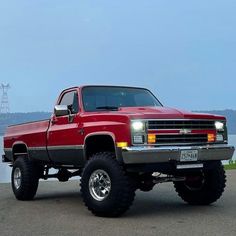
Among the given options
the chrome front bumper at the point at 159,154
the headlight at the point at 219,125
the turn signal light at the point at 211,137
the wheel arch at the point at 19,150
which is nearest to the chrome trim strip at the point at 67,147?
the wheel arch at the point at 19,150

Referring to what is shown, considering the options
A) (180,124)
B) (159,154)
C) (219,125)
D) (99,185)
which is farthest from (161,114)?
(99,185)

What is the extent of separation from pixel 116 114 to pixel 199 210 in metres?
2.29

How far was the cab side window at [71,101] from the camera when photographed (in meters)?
Result: 10.2

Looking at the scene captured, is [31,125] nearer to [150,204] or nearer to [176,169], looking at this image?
[150,204]

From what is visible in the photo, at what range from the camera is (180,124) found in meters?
8.96

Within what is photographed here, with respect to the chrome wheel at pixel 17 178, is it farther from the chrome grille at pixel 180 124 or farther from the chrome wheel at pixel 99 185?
the chrome grille at pixel 180 124

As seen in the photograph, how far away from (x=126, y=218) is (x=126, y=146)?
114cm

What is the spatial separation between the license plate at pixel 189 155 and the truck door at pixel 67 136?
1873mm

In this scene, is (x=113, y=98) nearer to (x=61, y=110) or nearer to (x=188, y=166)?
(x=61, y=110)

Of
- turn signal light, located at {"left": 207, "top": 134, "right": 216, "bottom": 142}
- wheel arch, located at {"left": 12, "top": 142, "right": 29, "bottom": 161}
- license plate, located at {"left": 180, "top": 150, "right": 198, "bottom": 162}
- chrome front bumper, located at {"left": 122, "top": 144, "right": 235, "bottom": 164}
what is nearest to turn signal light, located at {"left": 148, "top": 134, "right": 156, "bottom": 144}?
chrome front bumper, located at {"left": 122, "top": 144, "right": 235, "bottom": 164}

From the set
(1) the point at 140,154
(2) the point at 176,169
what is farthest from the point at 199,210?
(1) the point at 140,154

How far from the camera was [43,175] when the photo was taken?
11.8 meters

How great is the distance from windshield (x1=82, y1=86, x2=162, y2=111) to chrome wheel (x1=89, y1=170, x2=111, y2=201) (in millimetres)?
1473

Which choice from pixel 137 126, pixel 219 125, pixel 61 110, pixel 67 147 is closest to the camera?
pixel 137 126
